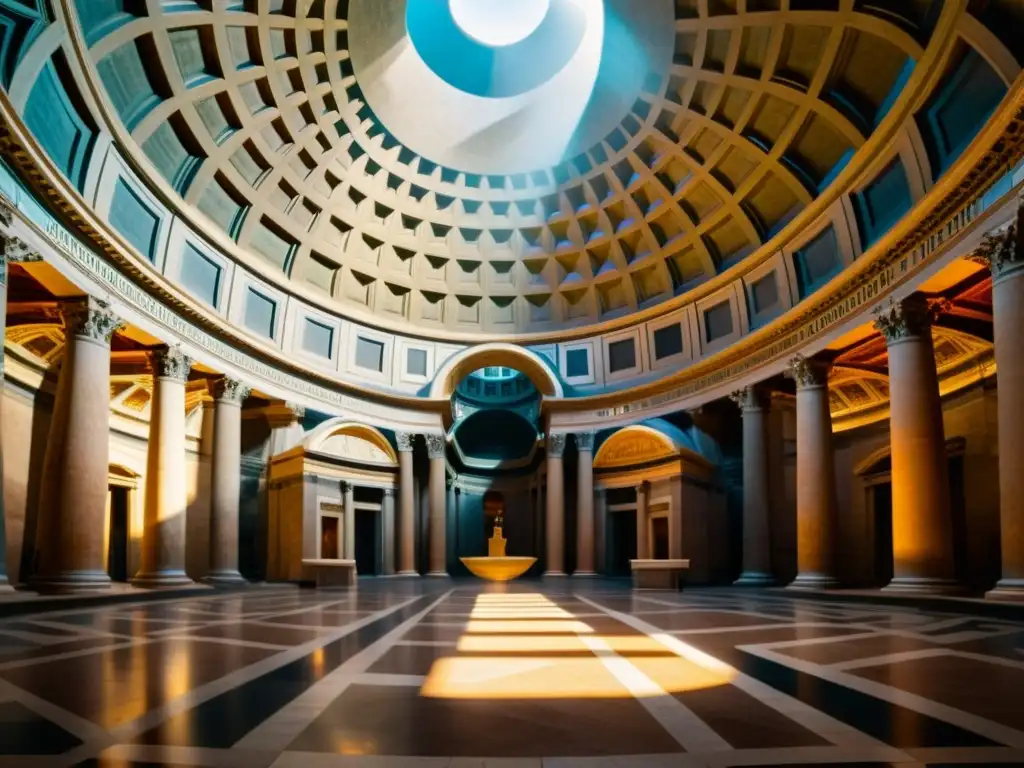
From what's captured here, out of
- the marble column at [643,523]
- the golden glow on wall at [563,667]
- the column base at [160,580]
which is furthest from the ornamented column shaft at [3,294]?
the marble column at [643,523]

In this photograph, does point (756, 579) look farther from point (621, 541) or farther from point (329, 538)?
point (329, 538)

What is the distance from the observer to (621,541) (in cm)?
3638

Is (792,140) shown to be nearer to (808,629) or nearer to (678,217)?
(678,217)

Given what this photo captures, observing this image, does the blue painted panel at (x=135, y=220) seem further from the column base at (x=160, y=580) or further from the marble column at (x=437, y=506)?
the marble column at (x=437, y=506)

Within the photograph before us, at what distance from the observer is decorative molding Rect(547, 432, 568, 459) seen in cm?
3534

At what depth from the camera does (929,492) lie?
18.1m

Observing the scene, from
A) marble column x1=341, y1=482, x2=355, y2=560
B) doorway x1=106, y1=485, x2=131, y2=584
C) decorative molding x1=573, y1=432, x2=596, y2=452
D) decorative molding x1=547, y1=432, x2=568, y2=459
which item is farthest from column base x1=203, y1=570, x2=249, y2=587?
decorative molding x1=573, y1=432, x2=596, y2=452

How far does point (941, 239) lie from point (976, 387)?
29.5 ft

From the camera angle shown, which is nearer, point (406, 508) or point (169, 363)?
point (169, 363)

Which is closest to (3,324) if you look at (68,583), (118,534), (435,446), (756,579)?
(68,583)

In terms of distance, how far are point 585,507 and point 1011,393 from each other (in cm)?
2122

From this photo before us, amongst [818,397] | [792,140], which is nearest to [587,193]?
[792,140]

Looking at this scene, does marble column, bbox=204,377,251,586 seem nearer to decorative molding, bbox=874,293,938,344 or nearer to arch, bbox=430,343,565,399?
arch, bbox=430,343,565,399

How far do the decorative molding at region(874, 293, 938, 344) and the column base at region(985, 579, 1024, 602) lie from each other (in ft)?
22.8
